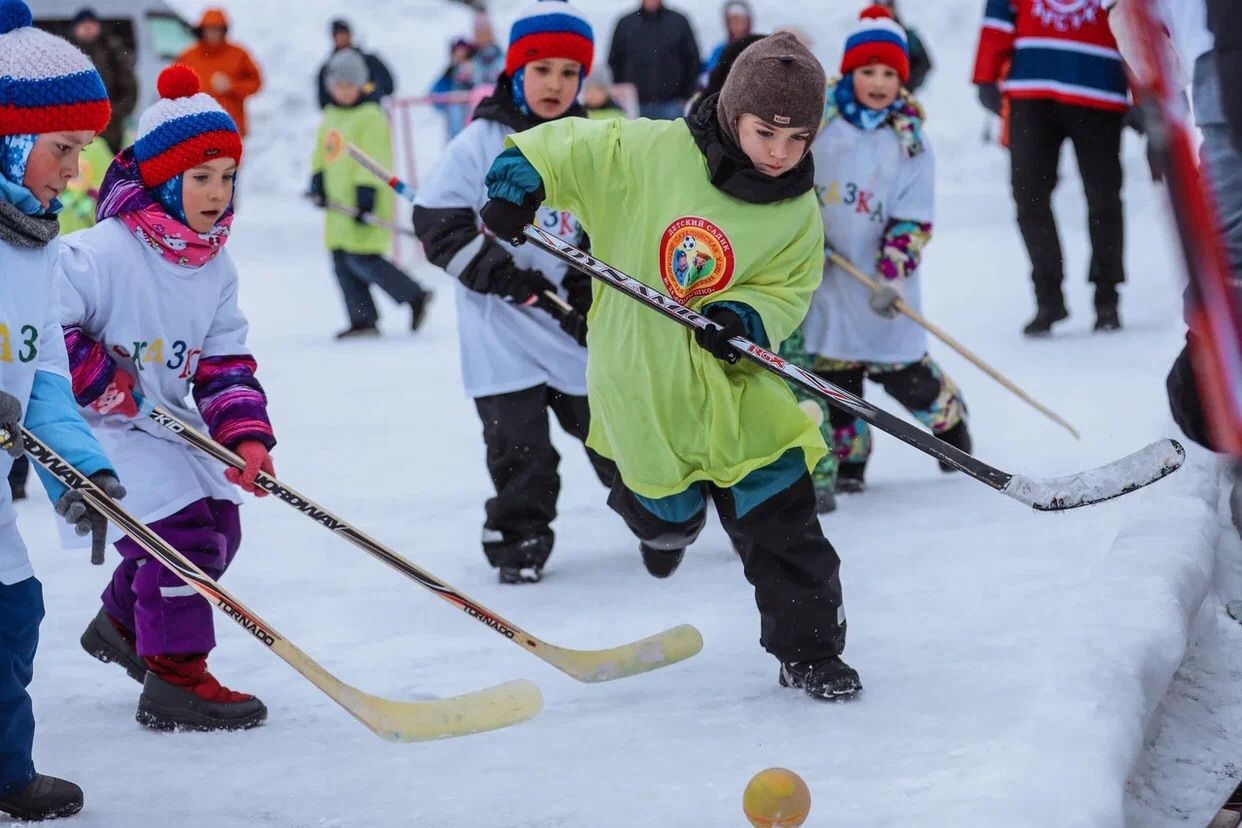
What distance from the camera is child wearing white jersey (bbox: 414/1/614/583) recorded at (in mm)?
4051

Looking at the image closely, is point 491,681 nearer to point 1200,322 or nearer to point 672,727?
point 672,727

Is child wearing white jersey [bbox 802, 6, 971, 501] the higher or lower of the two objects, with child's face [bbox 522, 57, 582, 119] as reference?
lower

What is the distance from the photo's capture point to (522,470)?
4219 mm

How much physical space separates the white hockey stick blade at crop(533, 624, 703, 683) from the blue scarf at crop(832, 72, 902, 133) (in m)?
2.02

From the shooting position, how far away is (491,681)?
338 cm

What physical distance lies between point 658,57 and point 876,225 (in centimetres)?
730

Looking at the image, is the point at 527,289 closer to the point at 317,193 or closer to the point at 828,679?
the point at 828,679

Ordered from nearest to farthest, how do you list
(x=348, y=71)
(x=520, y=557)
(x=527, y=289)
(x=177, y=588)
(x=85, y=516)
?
(x=85, y=516), (x=177, y=588), (x=527, y=289), (x=520, y=557), (x=348, y=71)

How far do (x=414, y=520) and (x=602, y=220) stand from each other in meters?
1.91

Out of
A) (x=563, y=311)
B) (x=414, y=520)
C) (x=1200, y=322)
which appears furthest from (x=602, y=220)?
(x=414, y=520)

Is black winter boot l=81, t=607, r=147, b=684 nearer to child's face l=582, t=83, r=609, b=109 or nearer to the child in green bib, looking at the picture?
the child in green bib

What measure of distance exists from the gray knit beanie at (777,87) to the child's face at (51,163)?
1.16m

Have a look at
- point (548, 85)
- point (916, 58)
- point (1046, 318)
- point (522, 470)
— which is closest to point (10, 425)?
point (522, 470)

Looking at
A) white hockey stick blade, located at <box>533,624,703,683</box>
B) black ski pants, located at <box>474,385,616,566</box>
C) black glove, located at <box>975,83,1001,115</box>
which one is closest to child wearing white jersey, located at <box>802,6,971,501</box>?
black ski pants, located at <box>474,385,616,566</box>
